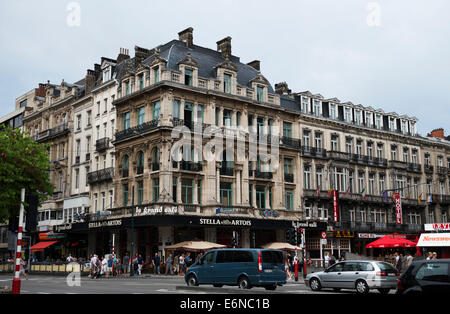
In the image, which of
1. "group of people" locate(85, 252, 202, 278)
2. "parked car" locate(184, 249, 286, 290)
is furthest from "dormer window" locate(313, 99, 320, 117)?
"parked car" locate(184, 249, 286, 290)

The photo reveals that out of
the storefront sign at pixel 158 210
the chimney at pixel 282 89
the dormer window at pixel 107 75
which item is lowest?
the storefront sign at pixel 158 210

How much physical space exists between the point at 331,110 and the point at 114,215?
25.2 m

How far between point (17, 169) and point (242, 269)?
54.5 ft

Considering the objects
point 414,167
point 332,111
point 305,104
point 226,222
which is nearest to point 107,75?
point 305,104

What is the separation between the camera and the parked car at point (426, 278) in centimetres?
1129

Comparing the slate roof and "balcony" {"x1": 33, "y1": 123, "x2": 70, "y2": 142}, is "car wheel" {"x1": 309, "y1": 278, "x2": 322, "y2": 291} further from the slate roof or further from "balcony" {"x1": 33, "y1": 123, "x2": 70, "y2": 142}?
A: "balcony" {"x1": 33, "y1": 123, "x2": 70, "y2": 142}

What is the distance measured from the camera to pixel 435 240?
118 ft

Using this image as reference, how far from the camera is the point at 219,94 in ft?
151

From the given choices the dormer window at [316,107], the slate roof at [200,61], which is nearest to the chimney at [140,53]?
the slate roof at [200,61]

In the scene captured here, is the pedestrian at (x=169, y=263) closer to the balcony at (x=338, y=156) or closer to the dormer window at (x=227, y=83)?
the dormer window at (x=227, y=83)

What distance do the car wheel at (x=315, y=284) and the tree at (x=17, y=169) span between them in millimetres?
16179

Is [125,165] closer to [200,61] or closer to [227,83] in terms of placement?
[200,61]

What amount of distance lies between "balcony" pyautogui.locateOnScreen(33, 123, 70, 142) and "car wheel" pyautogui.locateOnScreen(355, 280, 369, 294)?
42.0 metres

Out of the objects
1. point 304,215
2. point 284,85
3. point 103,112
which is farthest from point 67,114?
point 304,215
